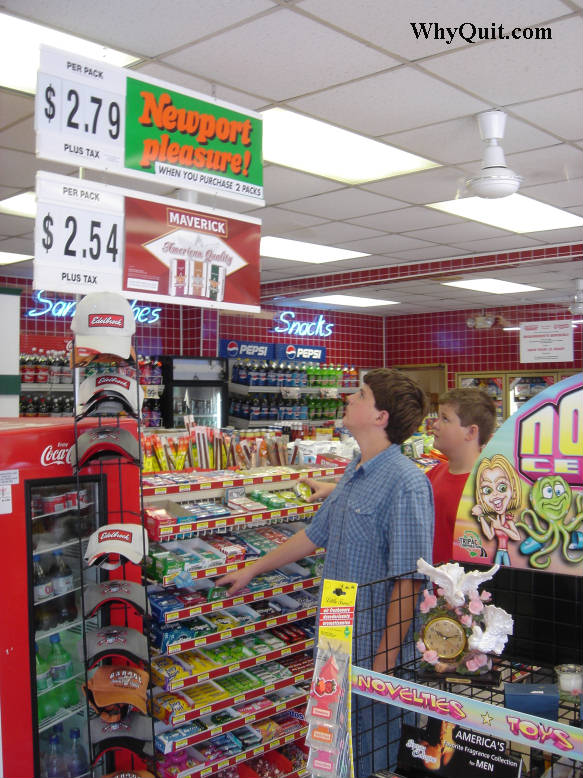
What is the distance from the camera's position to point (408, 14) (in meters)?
3.04

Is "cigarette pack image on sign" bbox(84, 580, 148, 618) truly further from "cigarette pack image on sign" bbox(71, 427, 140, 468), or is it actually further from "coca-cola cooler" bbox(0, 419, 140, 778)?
"cigarette pack image on sign" bbox(71, 427, 140, 468)

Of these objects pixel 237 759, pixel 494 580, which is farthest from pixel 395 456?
pixel 237 759

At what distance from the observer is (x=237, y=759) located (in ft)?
11.4

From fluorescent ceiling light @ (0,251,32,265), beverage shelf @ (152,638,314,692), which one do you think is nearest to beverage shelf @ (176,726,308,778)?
beverage shelf @ (152,638,314,692)

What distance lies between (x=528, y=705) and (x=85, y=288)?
2.22 meters

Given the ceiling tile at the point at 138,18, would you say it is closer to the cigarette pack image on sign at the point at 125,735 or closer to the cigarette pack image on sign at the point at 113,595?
the cigarette pack image on sign at the point at 113,595

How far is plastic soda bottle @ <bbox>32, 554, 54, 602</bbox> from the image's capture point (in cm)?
290

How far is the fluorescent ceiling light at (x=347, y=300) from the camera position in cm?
1162

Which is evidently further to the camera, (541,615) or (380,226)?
(380,226)

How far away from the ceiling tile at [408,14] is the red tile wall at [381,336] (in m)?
7.55

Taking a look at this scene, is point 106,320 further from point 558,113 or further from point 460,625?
point 558,113

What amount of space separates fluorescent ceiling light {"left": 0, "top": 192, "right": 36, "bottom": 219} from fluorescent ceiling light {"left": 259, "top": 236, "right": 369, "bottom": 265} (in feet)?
7.72

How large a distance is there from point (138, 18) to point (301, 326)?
9.84m

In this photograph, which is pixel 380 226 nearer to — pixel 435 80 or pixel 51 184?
pixel 435 80
